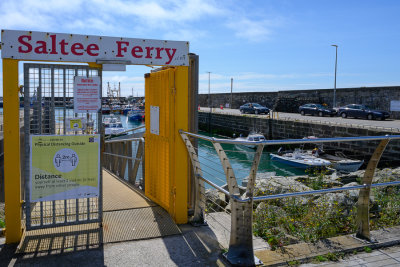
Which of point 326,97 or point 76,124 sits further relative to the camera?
point 326,97

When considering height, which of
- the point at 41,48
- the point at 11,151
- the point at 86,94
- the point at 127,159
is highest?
the point at 41,48

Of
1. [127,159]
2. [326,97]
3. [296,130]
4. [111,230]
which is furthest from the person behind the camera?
[326,97]

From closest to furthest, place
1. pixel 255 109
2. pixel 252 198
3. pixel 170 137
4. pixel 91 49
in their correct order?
pixel 252 198
pixel 91 49
pixel 170 137
pixel 255 109

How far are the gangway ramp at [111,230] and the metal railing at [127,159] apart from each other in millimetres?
1638

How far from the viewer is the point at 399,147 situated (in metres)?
22.0

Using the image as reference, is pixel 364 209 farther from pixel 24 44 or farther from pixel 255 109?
pixel 255 109

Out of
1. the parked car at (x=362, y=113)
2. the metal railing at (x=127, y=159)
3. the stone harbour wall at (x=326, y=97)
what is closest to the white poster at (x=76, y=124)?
the metal railing at (x=127, y=159)

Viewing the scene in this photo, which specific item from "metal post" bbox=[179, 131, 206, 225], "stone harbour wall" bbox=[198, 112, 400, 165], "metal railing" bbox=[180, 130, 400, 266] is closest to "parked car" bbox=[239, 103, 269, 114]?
"stone harbour wall" bbox=[198, 112, 400, 165]

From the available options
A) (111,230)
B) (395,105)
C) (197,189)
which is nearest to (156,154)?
(197,189)

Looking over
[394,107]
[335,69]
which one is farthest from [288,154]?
[335,69]

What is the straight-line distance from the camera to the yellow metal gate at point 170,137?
15.9 feet

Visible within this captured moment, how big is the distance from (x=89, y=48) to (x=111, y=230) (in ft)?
7.35

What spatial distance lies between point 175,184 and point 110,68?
5.62 feet

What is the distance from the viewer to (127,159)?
8555mm
